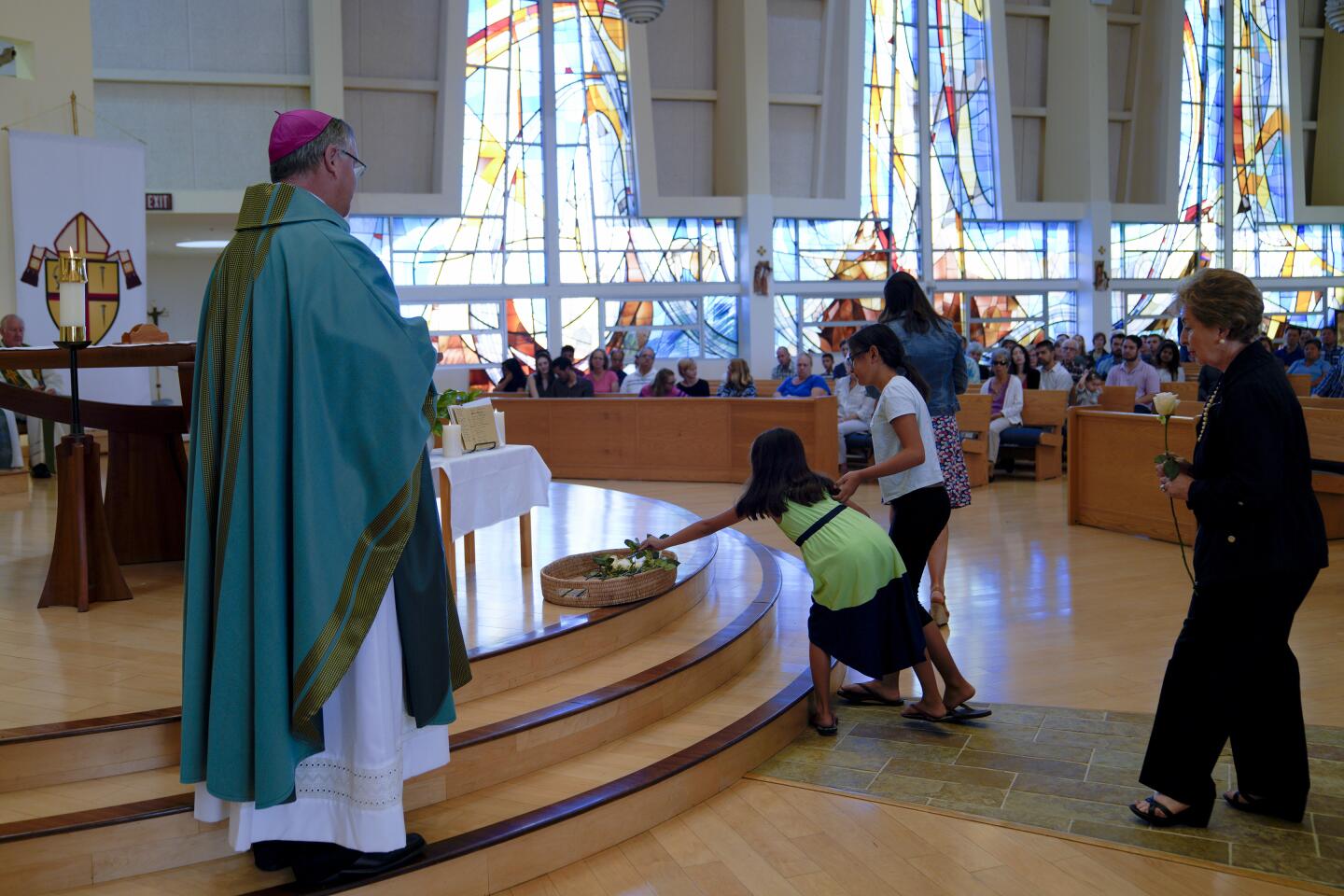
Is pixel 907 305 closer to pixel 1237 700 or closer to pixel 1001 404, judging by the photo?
pixel 1237 700

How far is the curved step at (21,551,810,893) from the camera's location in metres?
2.57

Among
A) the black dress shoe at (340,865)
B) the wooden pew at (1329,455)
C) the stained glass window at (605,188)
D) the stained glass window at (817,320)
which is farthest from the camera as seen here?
the stained glass window at (817,320)

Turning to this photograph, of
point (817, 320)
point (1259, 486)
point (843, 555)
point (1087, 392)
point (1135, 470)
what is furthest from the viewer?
point (817, 320)

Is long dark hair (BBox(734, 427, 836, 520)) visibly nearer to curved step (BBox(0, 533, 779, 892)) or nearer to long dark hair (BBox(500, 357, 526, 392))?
curved step (BBox(0, 533, 779, 892))

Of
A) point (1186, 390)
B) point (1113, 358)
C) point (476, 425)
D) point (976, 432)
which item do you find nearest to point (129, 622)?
point (476, 425)

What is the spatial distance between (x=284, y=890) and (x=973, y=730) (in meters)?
2.24

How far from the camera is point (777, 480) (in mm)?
3582

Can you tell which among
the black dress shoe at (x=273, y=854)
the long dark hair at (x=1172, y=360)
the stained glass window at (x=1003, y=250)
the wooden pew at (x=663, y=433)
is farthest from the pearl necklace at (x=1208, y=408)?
the stained glass window at (x=1003, y=250)

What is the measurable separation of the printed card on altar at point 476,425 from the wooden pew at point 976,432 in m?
5.62

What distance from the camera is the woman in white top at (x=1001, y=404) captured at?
1005cm

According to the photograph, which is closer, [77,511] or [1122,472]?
[77,511]

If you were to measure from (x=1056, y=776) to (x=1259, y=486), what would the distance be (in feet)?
3.65

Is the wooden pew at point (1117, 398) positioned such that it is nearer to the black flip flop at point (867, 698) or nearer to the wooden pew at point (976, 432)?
the wooden pew at point (976, 432)

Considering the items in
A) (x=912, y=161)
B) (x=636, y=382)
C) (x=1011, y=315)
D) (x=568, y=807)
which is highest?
(x=912, y=161)
